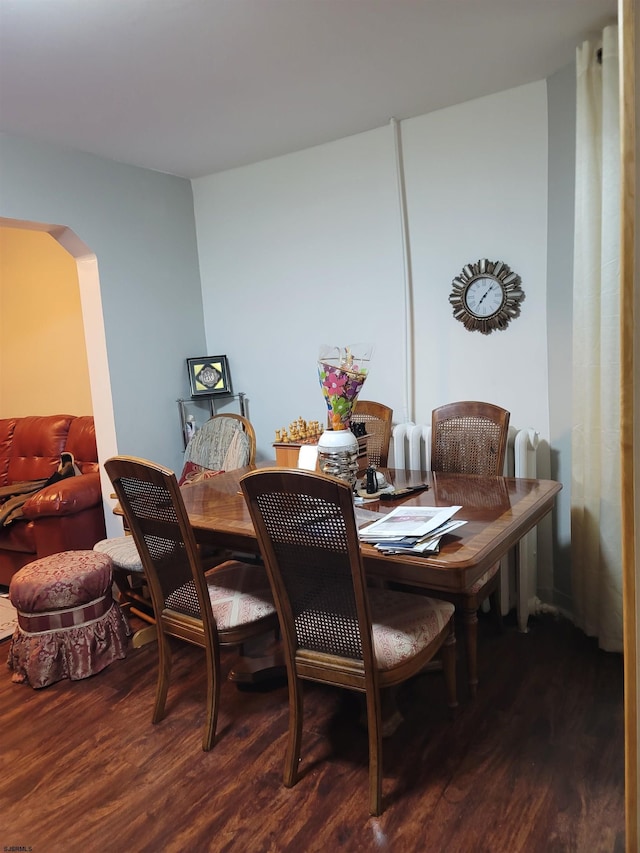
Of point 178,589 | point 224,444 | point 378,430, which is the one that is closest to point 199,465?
point 224,444

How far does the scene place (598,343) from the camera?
2.40m

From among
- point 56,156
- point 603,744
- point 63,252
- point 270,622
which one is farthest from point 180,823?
point 63,252

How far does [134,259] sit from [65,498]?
1482 millimetres

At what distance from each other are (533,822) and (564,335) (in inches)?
76.2

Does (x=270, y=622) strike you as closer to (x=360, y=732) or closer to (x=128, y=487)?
(x=360, y=732)

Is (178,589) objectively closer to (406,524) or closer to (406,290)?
(406,524)

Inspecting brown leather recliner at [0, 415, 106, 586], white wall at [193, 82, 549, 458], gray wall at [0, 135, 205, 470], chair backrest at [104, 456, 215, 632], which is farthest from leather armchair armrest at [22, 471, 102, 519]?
chair backrest at [104, 456, 215, 632]

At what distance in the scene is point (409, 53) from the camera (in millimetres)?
2449

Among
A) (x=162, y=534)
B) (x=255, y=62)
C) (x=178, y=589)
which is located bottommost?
(x=178, y=589)

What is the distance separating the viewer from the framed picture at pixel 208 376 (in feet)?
13.1

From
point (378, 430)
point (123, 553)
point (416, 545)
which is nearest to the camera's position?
point (416, 545)

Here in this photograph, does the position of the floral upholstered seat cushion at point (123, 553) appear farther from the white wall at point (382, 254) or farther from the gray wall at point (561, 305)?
the gray wall at point (561, 305)

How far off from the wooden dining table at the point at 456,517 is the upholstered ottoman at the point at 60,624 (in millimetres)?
605

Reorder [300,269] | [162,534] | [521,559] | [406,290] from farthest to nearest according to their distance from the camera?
[300,269]
[406,290]
[521,559]
[162,534]
